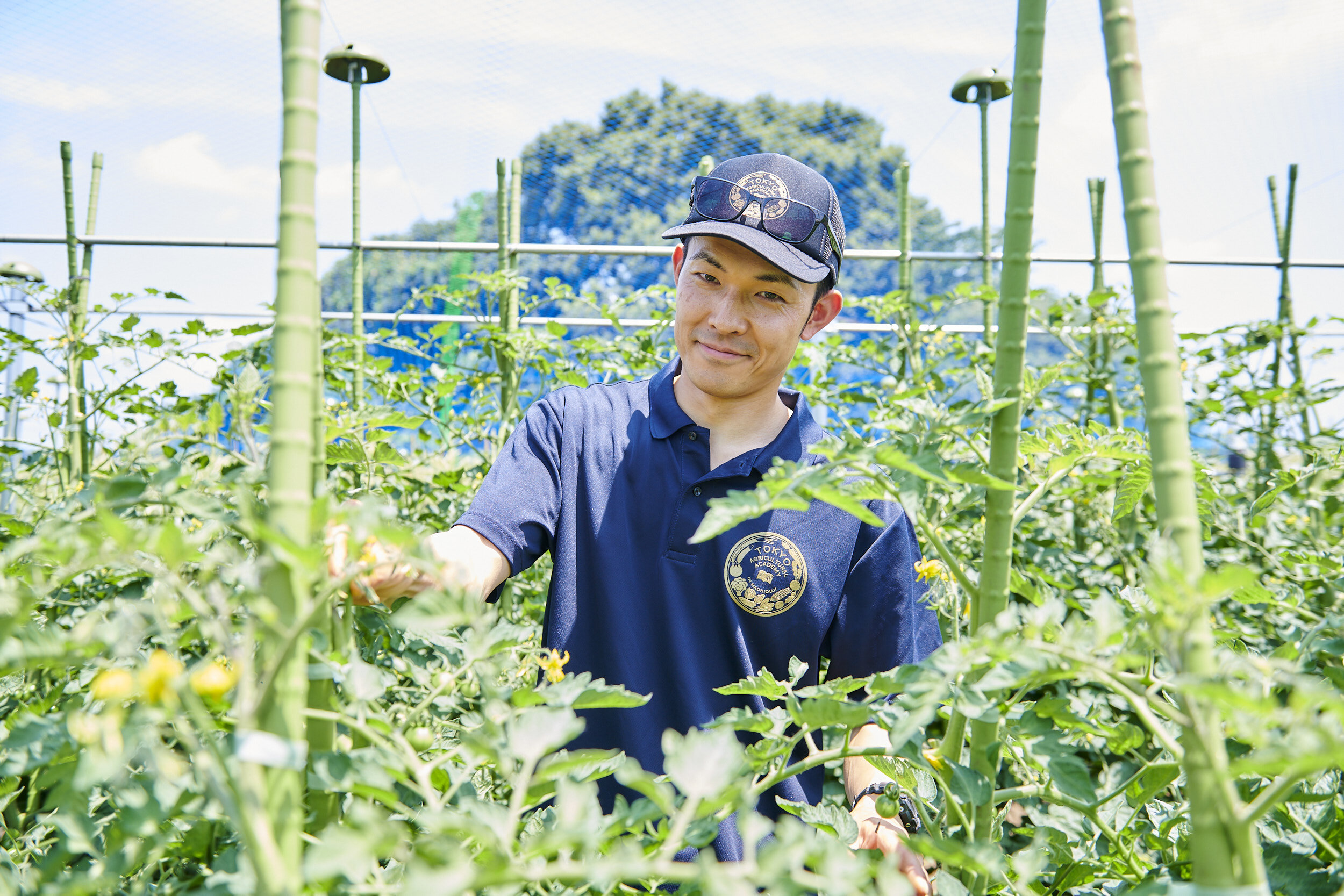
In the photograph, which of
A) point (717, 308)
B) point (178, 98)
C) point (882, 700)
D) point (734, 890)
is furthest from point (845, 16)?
point (734, 890)

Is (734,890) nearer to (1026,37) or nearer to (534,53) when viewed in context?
(1026,37)

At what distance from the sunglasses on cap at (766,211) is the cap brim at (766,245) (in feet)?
0.05

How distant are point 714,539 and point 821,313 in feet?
1.78

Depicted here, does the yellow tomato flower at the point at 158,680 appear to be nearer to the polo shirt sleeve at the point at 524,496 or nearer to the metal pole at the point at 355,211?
the polo shirt sleeve at the point at 524,496

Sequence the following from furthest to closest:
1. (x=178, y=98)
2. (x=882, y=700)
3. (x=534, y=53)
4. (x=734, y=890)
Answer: (x=534, y=53) → (x=178, y=98) → (x=882, y=700) → (x=734, y=890)

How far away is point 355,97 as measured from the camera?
3.12m

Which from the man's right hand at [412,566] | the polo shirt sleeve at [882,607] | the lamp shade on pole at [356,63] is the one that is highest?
the lamp shade on pole at [356,63]

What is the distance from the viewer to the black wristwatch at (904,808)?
1.10 metres

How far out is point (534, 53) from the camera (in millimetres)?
6461

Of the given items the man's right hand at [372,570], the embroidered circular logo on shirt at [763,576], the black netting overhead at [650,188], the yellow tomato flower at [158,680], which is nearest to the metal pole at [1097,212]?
the embroidered circular logo on shirt at [763,576]

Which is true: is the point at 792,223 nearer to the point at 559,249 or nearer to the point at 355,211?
the point at 355,211

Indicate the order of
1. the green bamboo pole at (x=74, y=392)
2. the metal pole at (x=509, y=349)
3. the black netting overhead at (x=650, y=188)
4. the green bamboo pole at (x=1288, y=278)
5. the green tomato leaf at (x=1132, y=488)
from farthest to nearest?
the black netting overhead at (x=650, y=188), the green bamboo pole at (x=1288, y=278), the metal pole at (x=509, y=349), the green bamboo pole at (x=74, y=392), the green tomato leaf at (x=1132, y=488)

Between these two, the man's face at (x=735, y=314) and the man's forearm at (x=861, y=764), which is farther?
the man's face at (x=735, y=314)

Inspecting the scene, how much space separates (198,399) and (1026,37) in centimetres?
→ 167
